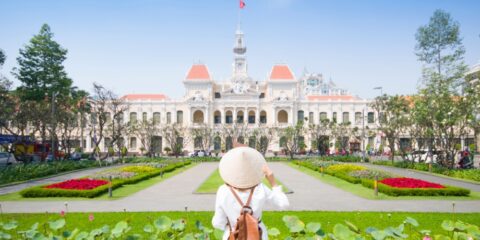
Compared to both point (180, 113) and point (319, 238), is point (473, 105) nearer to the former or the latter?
point (319, 238)

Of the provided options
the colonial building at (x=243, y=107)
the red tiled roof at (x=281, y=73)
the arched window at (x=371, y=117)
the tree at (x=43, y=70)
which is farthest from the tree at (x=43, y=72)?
the arched window at (x=371, y=117)

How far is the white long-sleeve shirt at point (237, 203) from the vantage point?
Result: 4.28 m

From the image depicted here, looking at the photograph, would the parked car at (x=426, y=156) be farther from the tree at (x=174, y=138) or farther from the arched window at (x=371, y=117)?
the arched window at (x=371, y=117)

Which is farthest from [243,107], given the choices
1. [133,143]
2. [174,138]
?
[174,138]

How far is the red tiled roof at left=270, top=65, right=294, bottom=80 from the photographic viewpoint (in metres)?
75.8

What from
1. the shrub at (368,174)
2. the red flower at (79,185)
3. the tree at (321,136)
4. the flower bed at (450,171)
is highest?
the tree at (321,136)

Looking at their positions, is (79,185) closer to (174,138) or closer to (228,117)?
(174,138)

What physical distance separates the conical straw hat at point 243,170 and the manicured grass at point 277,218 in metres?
4.96

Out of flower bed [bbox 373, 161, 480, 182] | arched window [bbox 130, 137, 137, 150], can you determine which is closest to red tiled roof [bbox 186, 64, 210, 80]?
arched window [bbox 130, 137, 137, 150]

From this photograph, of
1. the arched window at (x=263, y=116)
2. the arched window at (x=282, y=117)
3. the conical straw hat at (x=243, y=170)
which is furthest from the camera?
the arched window at (x=282, y=117)

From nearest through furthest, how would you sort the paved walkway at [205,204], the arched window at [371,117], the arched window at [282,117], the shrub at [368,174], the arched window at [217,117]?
the paved walkway at [205,204], the shrub at [368,174], the arched window at [371,117], the arched window at [217,117], the arched window at [282,117]

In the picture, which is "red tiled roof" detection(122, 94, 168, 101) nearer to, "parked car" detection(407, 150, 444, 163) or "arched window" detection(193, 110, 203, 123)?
"arched window" detection(193, 110, 203, 123)

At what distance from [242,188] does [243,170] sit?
0.21 metres

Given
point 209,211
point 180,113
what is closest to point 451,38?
point 209,211
